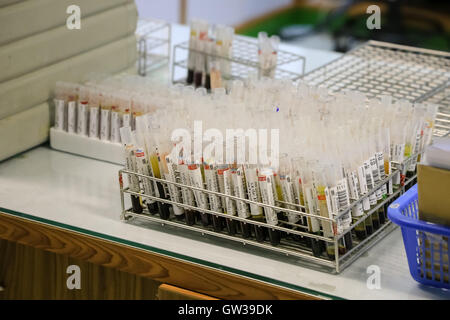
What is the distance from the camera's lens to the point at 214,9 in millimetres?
6461

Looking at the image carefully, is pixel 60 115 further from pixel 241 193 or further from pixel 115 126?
pixel 241 193

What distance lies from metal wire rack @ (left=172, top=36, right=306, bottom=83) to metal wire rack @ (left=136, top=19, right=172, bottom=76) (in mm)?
59

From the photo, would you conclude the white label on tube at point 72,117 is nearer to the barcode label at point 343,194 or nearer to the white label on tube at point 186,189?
the white label on tube at point 186,189

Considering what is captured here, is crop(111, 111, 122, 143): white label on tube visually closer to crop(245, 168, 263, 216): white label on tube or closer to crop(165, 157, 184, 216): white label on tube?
crop(165, 157, 184, 216): white label on tube

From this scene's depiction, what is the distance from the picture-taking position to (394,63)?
2.73 meters

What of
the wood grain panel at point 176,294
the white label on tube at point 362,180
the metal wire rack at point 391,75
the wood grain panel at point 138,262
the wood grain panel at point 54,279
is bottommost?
the wood grain panel at point 54,279

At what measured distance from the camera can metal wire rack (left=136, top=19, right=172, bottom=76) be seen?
272cm

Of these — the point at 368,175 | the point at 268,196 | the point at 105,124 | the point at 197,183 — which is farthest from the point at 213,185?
the point at 105,124

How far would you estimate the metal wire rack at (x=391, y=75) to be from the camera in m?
2.38

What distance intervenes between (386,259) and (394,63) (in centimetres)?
128

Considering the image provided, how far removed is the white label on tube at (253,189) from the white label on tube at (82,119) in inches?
28.0

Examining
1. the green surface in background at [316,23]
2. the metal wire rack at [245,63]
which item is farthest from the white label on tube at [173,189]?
the green surface in background at [316,23]
